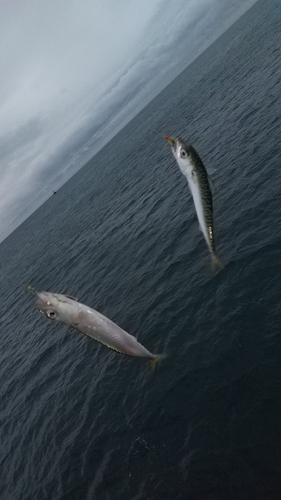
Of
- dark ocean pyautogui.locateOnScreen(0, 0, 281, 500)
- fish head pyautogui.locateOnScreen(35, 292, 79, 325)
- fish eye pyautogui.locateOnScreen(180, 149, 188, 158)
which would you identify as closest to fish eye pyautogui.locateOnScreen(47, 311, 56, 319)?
fish head pyautogui.locateOnScreen(35, 292, 79, 325)

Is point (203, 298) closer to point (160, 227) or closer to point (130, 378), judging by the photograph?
point (130, 378)

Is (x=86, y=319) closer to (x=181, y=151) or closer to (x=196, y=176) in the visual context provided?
(x=196, y=176)

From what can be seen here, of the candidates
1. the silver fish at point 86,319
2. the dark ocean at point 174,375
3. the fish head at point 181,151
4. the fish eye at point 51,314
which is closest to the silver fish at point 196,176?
the fish head at point 181,151

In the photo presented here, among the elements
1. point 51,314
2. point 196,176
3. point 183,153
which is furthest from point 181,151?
point 51,314

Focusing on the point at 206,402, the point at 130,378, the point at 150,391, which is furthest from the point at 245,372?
the point at 130,378

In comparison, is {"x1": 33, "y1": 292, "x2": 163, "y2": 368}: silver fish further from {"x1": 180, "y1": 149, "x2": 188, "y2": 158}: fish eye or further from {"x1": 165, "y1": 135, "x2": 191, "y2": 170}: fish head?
{"x1": 180, "y1": 149, "x2": 188, "y2": 158}: fish eye

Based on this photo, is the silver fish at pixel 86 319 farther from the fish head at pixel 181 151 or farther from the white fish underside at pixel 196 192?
the fish head at pixel 181 151
